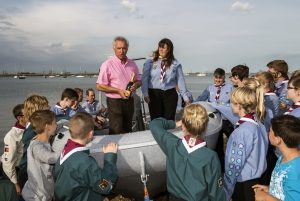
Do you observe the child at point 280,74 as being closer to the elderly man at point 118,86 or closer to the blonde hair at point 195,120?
the elderly man at point 118,86

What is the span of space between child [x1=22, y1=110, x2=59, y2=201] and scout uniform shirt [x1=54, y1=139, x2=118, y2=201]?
0.29 m

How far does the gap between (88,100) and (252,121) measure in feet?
15.1

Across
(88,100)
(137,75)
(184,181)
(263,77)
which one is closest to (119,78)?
(137,75)

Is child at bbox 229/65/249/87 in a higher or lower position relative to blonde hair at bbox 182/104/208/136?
higher

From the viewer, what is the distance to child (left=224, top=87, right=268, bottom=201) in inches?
118

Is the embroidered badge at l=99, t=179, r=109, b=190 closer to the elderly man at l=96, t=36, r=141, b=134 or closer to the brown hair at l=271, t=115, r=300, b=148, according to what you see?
the brown hair at l=271, t=115, r=300, b=148

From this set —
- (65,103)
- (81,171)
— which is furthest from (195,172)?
(65,103)

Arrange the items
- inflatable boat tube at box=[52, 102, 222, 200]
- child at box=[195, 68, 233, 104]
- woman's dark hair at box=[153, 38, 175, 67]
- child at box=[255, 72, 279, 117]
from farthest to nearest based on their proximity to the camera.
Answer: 1. child at box=[195, 68, 233, 104]
2. woman's dark hair at box=[153, 38, 175, 67]
3. child at box=[255, 72, 279, 117]
4. inflatable boat tube at box=[52, 102, 222, 200]

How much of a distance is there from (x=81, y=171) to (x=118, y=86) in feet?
6.24

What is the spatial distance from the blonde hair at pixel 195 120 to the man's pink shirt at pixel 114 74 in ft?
5.69

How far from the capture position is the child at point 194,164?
8.60ft

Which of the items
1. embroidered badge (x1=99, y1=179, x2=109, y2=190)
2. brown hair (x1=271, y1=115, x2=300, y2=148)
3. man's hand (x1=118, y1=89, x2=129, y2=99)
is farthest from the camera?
man's hand (x1=118, y1=89, x2=129, y2=99)

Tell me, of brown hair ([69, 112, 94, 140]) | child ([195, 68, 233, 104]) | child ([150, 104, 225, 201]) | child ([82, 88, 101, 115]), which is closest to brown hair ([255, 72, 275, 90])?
child ([195, 68, 233, 104])

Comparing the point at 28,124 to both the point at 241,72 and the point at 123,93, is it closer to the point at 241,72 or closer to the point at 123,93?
the point at 123,93
